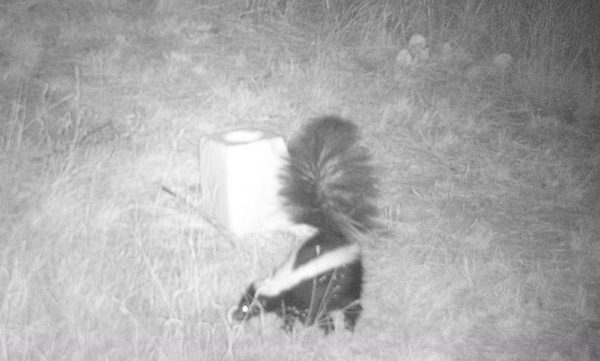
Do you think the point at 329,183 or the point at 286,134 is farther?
the point at 286,134

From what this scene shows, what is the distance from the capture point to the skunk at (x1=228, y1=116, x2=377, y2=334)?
3641 mm

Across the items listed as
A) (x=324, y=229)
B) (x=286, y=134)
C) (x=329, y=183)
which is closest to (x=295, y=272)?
(x=324, y=229)

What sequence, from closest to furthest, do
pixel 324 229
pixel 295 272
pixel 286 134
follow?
pixel 295 272 → pixel 324 229 → pixel 286 134

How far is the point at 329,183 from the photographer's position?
12.2 ft

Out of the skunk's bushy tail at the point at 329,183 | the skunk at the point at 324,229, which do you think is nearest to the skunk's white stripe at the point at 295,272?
the skunk at the point at 324,229

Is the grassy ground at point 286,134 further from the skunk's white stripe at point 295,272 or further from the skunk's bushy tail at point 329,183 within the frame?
the skunk's bushy tail at point 329,183

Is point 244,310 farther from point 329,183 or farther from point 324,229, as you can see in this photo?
point 329,183

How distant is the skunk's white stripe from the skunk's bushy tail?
177 millimetres

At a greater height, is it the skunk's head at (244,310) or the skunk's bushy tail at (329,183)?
the skunk's bushy tail at (329,183)

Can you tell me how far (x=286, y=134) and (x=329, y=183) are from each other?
6.88 ft

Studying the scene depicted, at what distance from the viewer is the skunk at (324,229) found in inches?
143

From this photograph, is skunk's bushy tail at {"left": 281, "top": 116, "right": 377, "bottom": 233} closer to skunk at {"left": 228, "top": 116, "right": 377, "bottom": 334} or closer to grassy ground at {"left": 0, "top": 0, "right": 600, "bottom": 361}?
skunk at {"left": 228, "top": 116, "right": 377, "bottom": 334}

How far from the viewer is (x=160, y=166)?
5086 mm

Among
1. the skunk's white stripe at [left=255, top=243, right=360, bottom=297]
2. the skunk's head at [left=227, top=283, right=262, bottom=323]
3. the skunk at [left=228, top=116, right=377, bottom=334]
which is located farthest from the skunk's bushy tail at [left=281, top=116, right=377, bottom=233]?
the skunk's head at [left=227, top=283, right=262, bottom=323]
